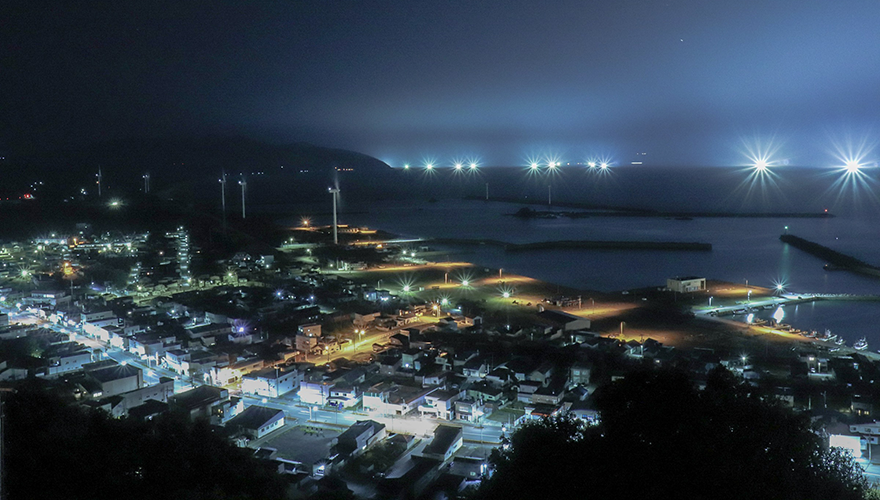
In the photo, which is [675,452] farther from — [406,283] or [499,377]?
[406,283]

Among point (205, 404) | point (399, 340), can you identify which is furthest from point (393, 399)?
point (399, 340)

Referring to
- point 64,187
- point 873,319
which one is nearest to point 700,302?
point 873,319

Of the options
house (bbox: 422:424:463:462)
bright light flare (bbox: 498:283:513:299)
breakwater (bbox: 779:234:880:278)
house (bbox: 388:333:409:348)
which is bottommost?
house (bbox: 422:424:463:462)

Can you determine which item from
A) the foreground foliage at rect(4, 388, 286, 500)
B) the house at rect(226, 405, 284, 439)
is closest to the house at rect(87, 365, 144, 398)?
the house at rect(226, 405, 284, 439)

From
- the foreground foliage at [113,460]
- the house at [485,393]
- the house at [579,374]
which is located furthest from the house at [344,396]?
the house at [579,374]

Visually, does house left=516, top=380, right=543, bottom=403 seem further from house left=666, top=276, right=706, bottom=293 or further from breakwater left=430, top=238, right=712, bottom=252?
breakwater left=430, top=238, right=712, bottom=252

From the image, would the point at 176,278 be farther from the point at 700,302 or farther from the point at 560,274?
the point at 700,302
